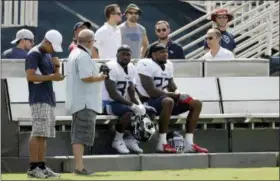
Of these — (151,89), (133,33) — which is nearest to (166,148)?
(151,89)

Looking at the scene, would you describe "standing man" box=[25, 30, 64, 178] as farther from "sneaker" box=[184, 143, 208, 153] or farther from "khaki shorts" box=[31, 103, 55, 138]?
"sneaker" box=[184, 143, 208, 153]

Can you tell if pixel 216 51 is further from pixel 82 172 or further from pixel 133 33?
pixel 82 172

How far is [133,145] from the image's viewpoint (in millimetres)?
11297

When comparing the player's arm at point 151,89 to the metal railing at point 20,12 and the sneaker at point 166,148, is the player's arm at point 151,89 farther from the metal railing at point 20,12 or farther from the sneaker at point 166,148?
the metal railing at point 20,12

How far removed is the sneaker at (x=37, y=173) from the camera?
952 cm

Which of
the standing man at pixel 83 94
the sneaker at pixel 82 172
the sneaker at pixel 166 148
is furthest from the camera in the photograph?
the sneaker at pixel 166 148

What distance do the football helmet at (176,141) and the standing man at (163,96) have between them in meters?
0.07

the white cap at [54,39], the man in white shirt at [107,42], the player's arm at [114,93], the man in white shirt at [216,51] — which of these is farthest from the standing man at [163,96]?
the white cap at [54,39]

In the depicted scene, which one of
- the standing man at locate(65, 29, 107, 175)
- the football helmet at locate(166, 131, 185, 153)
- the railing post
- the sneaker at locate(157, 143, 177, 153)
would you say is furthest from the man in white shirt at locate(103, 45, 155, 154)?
the railing post

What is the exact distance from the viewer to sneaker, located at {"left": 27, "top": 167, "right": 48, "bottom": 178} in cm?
952

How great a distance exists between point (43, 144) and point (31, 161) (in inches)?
9.5

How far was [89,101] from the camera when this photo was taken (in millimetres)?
10055

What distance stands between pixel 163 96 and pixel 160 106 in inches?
5.3

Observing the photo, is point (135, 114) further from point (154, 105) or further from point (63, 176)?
point (63, 176)
